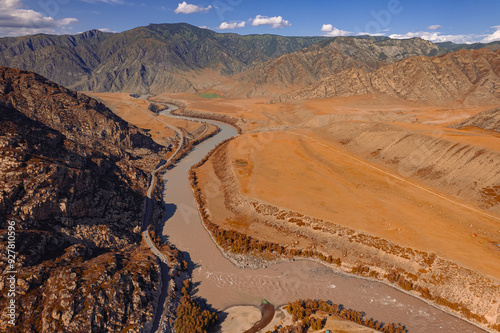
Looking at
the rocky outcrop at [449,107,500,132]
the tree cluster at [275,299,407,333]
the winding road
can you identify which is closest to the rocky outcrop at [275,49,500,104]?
the rocky outcrop at [449,107,500,132]

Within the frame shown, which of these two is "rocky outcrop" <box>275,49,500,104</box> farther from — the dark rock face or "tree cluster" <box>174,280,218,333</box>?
"tree cluster" <box>174,280,218,333</box>

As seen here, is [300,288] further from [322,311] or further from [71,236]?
[71,236]

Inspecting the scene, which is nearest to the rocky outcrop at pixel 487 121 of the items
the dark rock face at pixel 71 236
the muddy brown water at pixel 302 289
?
the muddy brown water at pixel 302 289

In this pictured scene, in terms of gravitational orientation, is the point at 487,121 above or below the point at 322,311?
above

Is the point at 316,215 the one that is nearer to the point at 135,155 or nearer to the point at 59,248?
the point at 59,248

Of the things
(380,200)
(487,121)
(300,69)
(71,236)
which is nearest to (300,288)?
(380,200)

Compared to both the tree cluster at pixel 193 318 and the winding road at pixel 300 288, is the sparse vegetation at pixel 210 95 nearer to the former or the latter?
the winding road at pixel 300 288
